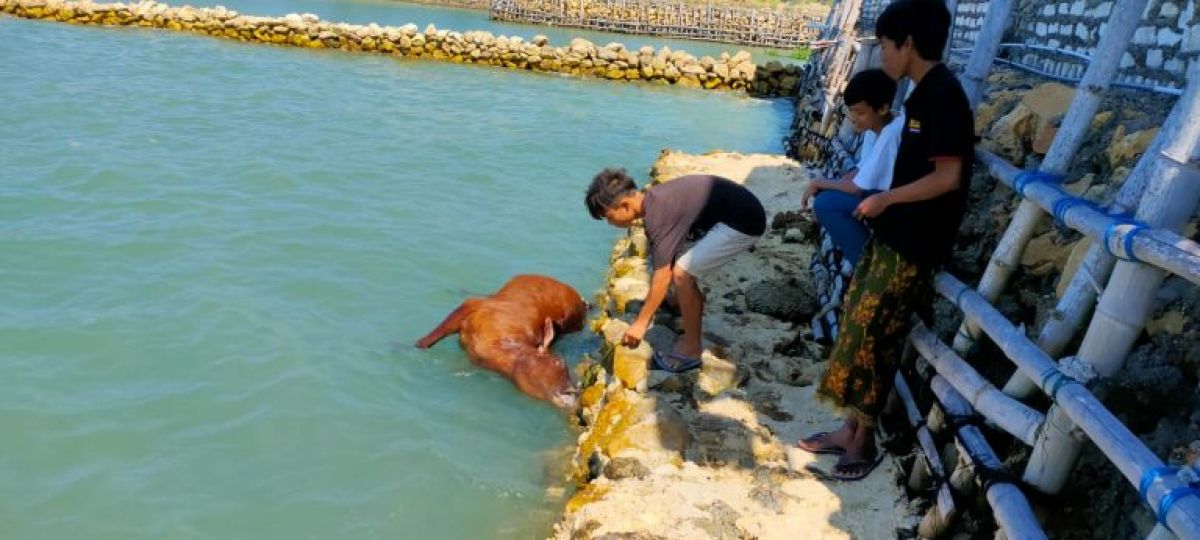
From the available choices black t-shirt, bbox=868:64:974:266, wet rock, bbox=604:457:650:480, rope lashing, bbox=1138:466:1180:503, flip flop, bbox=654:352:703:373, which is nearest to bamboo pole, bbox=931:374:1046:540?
rope lashing, bbox=1138:466:1180:503

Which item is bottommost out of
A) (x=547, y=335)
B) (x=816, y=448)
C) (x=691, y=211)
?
(x=547, y=335)

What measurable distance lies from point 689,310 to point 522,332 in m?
1.39

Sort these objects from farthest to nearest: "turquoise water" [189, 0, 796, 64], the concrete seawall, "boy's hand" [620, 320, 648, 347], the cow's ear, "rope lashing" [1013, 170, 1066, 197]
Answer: "turquoise water" [189, 0, 796, 64]
the concrete seawall
the cow's ear
"boy's hand" [620, 320, 648, 347]
"rope lashing" [1013, 170, 1066, 197]

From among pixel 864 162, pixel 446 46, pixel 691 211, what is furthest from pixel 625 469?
pixel 446 46

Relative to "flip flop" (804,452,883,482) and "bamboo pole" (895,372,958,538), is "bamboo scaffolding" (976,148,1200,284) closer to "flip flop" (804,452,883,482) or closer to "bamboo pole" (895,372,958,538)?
"bamboo pole" (895,372,958,538)

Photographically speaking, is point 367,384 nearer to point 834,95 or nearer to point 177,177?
point 177,177

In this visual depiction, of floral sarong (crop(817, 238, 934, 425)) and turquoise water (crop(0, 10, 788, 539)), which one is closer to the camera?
floral sarong (crop(817, 238, 934, 425))

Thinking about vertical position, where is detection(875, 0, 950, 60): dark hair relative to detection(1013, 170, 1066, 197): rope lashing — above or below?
above

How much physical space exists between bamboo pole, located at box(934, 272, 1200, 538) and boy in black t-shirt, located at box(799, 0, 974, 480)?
32 cm

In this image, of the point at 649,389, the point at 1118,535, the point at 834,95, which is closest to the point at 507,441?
the point at 649,389

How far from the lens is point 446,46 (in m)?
25.3

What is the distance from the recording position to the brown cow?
5562 millimetres

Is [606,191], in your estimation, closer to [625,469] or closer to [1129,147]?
[625,469]

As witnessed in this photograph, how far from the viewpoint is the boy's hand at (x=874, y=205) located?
134 inches
